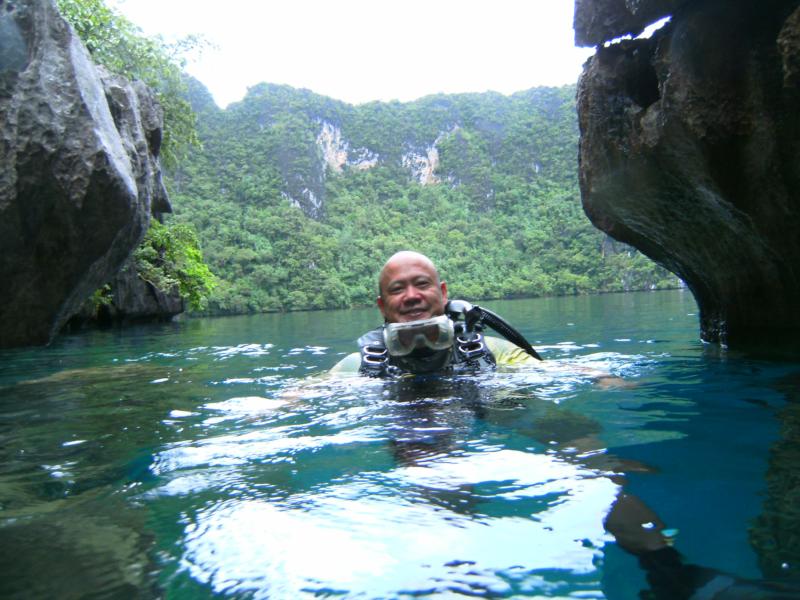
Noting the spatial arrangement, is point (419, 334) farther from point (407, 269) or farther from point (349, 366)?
point (349, 366)

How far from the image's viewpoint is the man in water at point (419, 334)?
360cm

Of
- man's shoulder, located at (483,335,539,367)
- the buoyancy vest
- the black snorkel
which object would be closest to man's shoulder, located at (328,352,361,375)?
the buoyancy vest

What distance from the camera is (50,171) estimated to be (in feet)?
21.0

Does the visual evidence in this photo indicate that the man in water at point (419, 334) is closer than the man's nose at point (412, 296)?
Yes

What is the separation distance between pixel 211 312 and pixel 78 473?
41889 millimetres

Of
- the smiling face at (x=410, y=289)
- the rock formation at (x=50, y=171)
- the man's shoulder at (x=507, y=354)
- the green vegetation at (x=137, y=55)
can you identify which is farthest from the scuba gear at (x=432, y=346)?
the green vegetation at (x=137, y=55)

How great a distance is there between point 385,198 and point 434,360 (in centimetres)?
9562

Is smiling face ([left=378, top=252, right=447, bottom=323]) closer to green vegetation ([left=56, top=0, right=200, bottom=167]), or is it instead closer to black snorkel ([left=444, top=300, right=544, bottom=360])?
black snorkel ([left=444, top=300, right=544, bottom=360])

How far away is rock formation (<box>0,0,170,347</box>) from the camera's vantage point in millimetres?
6250

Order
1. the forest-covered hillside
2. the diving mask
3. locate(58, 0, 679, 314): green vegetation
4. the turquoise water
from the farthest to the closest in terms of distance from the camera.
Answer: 1. the forest-covered hillside
2. locate(58, 0, 679, 314): green vegetation
3. the diving mask
4. the turquoise water

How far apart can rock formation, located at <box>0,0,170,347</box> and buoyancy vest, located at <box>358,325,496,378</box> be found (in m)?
4.72

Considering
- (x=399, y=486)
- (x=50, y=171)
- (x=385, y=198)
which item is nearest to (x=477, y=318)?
(x=399, y=486)

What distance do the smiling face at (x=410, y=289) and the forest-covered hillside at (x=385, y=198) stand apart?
38743 mm

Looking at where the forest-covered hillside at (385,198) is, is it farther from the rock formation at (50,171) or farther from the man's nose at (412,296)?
the man's nose at (412,296)
